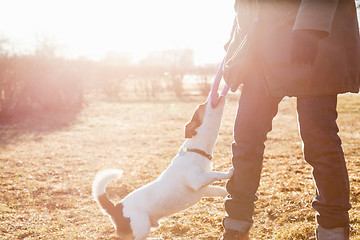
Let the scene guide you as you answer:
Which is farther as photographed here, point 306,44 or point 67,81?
point 67,81

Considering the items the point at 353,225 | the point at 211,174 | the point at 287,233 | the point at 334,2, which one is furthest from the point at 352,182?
the point at 334,2

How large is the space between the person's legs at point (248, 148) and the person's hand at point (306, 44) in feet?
1.38

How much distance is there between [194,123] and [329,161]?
130 centimetres

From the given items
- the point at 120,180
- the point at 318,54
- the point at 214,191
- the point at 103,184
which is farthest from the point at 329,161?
the point at 120,180

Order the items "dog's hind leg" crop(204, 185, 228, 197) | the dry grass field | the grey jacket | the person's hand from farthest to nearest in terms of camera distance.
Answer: the dry grass field
"dog's hind leg" crop(204, 185, 228, 197)
the grey jacket
the person's hand

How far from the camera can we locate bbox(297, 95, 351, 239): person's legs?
2.07 meters

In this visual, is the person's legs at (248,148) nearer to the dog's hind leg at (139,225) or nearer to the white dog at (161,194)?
the white dog at (161,194)

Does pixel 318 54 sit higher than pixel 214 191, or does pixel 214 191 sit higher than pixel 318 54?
pixel 318 54

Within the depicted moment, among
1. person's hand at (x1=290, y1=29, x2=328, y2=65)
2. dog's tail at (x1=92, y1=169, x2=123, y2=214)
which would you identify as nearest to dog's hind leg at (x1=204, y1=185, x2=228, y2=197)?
dog's tail at (x1=92, y1=169, x2=123, y2=214)

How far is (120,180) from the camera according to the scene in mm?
5137

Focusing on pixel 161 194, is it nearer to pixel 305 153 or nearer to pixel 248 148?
pixel 248 148

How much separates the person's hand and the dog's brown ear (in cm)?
133

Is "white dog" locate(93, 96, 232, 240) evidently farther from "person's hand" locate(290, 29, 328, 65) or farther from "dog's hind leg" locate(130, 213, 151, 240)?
"person's hand" locate(290, 29, 328, 65)

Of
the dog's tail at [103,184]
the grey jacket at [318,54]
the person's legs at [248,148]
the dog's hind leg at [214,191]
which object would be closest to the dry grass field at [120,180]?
the dog's hind leg at [214,191]
